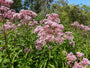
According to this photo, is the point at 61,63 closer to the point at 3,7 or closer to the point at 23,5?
the point at 3,7

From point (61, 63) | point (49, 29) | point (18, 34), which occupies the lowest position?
point (61, 63)

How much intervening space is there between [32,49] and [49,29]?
0.87m

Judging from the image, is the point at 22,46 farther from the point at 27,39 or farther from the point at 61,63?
the point at 61,63

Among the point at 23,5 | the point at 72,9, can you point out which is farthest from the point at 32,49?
the point at 23,5

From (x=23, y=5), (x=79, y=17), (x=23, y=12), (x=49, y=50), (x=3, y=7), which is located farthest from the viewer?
(x=23, y=5)

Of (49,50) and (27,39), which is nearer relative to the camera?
(49,50)

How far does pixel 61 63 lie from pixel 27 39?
42.3 inches

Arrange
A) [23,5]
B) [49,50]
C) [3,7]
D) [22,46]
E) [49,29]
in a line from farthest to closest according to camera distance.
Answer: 1. [23,5]
2. [22,46]
3. [49,50]
4. [49,29]
5. [3,7]

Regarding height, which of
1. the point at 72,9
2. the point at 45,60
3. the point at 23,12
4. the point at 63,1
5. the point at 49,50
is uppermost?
the point at 63,1

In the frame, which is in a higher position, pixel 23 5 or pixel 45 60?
pixel 23 5

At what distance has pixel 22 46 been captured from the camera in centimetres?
319

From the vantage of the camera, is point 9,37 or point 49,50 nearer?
point 49,50

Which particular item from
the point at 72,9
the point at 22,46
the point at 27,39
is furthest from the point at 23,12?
the point at 72,9

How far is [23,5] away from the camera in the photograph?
57.5 ft
